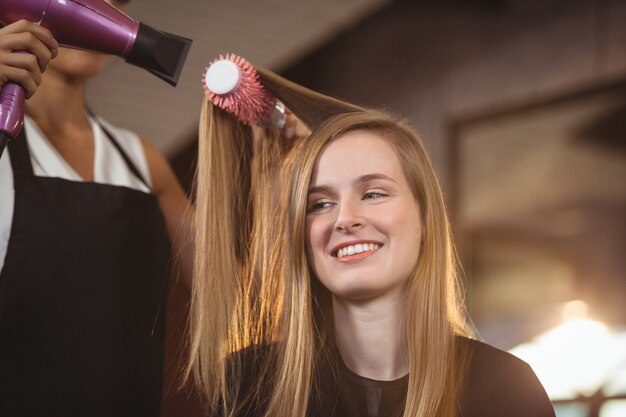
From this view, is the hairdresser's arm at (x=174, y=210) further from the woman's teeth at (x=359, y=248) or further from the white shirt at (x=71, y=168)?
the woman's teeth at (x=359, y=248)

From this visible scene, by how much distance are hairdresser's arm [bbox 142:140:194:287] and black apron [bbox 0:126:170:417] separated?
9 centimetres

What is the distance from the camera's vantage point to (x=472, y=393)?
1198mm

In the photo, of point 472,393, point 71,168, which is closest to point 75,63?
point 71,168

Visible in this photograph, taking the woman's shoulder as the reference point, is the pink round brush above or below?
above

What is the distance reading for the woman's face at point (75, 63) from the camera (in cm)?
132

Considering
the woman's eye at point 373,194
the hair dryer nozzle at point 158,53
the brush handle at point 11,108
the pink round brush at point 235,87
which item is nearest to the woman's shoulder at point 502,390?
the woman's eye at point 373,194

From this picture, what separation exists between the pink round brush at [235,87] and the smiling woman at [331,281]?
0.03 metres

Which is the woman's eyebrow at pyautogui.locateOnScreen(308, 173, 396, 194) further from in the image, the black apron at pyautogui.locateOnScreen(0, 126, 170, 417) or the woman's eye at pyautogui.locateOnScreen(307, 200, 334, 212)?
the black apron at pyautogui.locateOnScreen(0, 126, 170, 417)

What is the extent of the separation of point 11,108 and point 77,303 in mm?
412

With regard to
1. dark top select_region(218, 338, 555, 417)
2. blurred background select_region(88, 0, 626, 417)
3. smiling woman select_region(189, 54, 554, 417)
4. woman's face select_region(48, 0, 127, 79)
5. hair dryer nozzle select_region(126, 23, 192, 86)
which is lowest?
dark top select_region(218, 338, 555, 417)

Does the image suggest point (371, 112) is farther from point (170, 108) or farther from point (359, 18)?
point (359, 18)

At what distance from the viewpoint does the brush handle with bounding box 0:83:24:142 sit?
940 millimetres

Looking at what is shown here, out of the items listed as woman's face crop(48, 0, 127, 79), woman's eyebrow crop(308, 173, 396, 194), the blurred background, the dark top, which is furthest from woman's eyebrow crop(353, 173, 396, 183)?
the blurred background

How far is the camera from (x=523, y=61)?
3.43 metres
